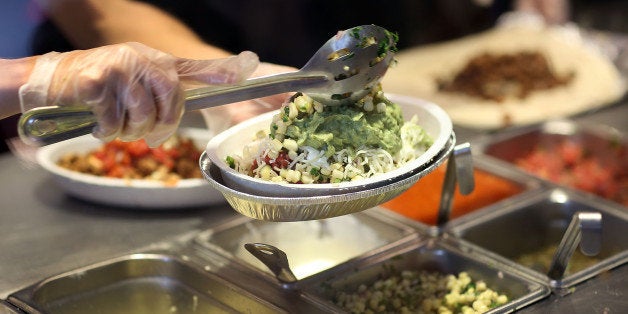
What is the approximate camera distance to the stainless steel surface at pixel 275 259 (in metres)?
2.01

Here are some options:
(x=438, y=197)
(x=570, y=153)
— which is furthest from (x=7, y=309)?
(x=570, y=153)

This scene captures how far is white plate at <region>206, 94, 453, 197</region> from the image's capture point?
5.68ft

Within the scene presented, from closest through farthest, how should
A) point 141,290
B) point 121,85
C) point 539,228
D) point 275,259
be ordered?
point 121,85
point 275,259
point 141,290
point 539,228

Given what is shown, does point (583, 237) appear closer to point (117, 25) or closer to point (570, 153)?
point (570, 153)

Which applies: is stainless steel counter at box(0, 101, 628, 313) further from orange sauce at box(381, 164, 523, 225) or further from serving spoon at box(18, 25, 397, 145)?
serving spoon at box(18, 25, 397, 145)

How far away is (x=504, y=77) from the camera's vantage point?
3.68 metres

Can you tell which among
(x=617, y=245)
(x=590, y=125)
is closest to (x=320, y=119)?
(x=617, y=245)

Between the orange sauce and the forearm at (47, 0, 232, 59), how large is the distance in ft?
2.40

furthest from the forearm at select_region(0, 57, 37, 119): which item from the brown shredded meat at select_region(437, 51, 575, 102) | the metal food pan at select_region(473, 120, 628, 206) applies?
the brown shredded meat at select_region(437, 51, 575, 102)

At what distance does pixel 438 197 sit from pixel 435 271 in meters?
0.37

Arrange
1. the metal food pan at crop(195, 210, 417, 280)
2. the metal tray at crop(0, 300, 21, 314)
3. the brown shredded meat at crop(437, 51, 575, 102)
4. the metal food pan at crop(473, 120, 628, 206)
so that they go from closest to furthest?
the metal tray at crop(0, 300, 21, 314) < the metal food pan at crop(195, 210, 417, 280) < the metal food pan at crop(473, 120, 628, 206) < the brown shredded meat at crop(437, 51, 575, 102)

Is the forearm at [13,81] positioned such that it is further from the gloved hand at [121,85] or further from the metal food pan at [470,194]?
the metal food pan at [470,194]

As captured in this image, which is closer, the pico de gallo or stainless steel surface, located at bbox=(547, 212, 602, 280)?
stainless steel surface, located at bbox=(547, 212, 602, 280)

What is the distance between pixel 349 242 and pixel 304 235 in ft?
0.44
